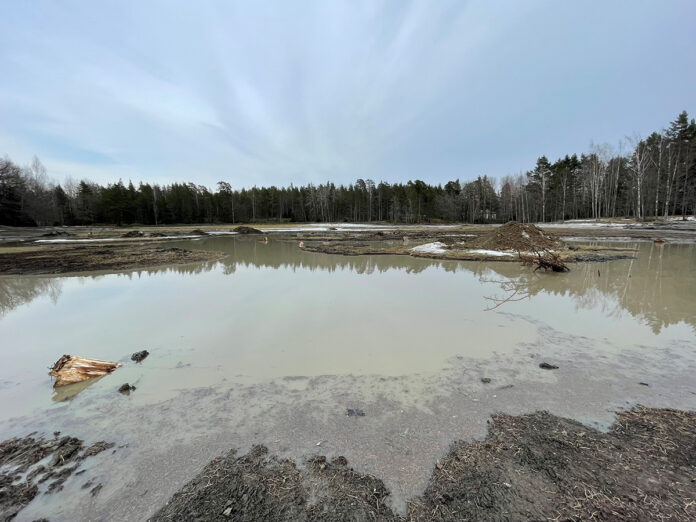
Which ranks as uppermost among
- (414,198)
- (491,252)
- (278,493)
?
(414,198)

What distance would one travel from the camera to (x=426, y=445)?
3020 millimetres

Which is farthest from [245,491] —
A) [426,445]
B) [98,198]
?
[98,198]

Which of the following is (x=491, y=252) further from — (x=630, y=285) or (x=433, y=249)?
(x=630, y=285)

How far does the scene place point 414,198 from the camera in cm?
7906

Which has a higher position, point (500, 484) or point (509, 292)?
point (500, 484)

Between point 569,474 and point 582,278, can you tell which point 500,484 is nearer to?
point 569,474

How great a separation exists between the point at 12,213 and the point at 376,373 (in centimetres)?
7435

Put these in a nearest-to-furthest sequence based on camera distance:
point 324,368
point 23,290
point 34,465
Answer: point 34,465, point 324,368, point 23,290

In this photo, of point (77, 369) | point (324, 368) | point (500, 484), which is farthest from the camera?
point (324, 368)

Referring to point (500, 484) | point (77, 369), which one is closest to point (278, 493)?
point (500, 484)

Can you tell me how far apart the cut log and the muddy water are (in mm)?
218

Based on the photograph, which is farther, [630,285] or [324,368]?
[630,285]

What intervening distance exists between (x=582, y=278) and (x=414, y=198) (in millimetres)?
70745

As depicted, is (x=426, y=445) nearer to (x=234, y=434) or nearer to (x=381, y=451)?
(x=381, y=451)
